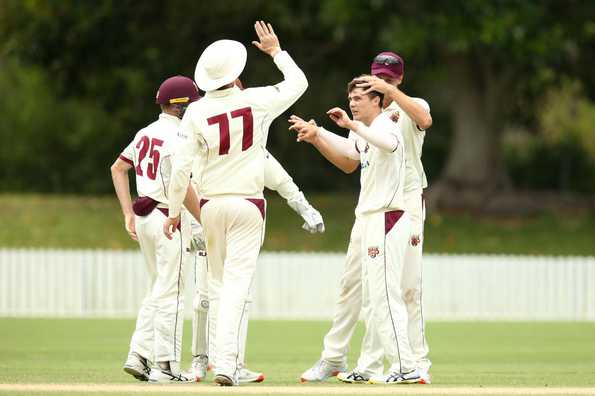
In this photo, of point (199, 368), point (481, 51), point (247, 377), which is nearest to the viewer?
point (247, 377)

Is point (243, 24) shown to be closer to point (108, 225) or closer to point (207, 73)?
point (108, 225)

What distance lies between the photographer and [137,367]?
9258 millimetres

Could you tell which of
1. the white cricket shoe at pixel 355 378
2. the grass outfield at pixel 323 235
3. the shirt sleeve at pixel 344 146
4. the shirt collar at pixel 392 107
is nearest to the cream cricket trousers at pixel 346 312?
the white cricket shoe at pixel 355 378

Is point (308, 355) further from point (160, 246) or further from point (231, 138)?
point (231, 138)

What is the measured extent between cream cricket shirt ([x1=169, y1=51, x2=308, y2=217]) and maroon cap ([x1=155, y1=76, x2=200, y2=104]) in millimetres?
664

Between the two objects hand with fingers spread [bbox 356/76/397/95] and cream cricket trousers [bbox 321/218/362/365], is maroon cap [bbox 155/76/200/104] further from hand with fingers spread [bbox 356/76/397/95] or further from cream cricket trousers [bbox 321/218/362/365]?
cream cricket trousers [bbox 321/218/362/365]

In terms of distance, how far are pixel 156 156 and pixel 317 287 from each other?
1051cm

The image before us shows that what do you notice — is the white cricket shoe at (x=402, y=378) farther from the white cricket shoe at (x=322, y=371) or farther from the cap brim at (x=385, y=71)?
the cap brim at (x=385, y=71)

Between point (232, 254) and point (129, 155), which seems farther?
point (129, 155)

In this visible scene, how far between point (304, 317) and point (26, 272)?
4.09 metres

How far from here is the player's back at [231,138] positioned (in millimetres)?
8664

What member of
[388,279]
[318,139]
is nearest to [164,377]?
[388,279]

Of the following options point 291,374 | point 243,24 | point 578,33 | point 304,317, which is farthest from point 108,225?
point 291,374

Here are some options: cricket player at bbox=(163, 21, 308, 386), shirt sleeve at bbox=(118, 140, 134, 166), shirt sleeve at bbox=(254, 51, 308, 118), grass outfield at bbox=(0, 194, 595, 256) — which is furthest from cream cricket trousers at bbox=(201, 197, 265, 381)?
grass outfield at bbox=(0, 194, 595, 256)
